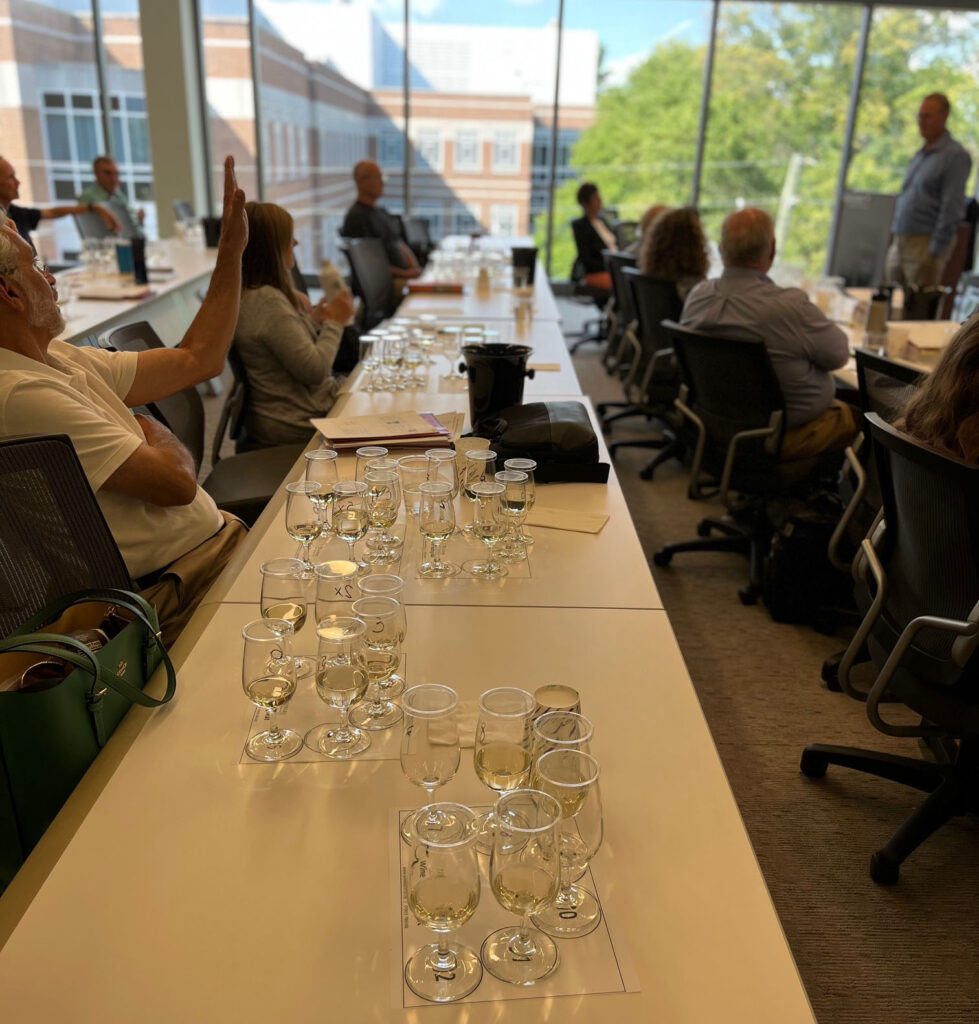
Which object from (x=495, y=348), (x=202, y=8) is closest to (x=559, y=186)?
(x=202, y=8)

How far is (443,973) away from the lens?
87 cm

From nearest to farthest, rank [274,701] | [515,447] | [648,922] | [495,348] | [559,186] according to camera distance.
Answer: [648,922] < [274,701] < [515,447] < [495,348] < [559,186]

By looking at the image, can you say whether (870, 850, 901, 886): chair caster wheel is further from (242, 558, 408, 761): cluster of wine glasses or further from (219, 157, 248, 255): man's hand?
(219, 157, 248, 255): man's hand

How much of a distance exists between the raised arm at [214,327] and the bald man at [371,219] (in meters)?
4.30

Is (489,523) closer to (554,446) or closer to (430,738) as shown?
(554,446)

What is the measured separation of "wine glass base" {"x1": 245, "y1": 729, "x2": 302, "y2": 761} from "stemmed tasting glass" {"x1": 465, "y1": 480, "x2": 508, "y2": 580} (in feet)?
1.89

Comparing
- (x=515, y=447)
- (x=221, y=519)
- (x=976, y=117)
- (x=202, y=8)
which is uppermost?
(x=202, y=8)

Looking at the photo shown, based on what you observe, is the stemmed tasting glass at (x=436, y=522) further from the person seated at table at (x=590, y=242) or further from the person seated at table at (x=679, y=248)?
the person seated at table at (x=590, y=242)

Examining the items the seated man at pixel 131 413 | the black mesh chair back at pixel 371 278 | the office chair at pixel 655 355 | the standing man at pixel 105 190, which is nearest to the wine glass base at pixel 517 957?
the seated man at pixel 131 413

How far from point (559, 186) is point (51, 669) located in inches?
376

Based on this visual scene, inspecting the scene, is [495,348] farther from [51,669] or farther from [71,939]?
[71,939]

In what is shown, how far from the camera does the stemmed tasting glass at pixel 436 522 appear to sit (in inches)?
64.9

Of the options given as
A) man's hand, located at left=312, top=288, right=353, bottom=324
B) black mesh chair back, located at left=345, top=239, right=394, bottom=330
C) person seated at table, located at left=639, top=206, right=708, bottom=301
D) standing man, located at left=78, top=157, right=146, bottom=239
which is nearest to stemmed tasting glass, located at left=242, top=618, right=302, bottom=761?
man's hand, located at left=312, top=288, right=353, bottom=324

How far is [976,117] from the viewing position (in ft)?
30.3
